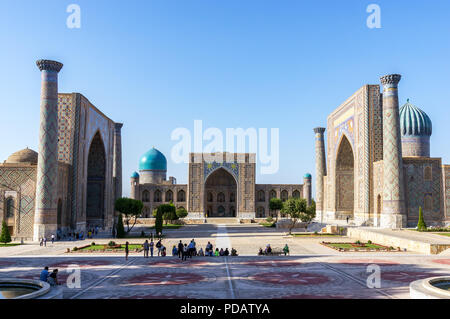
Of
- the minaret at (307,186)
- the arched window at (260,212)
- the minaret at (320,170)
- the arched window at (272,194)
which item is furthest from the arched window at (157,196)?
the minaret at (320,170)

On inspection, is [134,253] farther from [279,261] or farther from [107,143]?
[107,143]

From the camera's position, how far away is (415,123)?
42.4 metres

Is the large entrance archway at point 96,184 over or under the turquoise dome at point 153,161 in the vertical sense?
under

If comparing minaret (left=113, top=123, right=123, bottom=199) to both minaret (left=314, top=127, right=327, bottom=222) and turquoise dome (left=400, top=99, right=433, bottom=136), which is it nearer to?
minaret (left=314, top=127, right=327, bottom=222)

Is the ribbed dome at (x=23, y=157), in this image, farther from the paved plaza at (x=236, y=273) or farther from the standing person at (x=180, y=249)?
the standing person at (x=180, y=249)

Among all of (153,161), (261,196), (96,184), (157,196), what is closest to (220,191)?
(261,196)

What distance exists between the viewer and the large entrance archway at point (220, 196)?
59.6 m

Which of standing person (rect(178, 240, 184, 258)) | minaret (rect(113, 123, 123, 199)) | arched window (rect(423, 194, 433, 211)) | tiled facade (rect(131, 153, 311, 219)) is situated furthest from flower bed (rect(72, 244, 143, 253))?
tiled facade (rect(131, 153, 311, 219))

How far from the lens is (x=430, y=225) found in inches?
1190

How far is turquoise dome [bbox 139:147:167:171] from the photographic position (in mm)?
65938

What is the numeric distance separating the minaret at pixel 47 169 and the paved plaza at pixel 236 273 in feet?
16.1

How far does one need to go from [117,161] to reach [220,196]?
838 inches

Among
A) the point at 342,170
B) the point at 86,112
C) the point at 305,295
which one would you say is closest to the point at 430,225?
the point at 342,170

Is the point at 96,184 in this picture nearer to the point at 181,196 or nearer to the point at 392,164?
the point at 181,196
